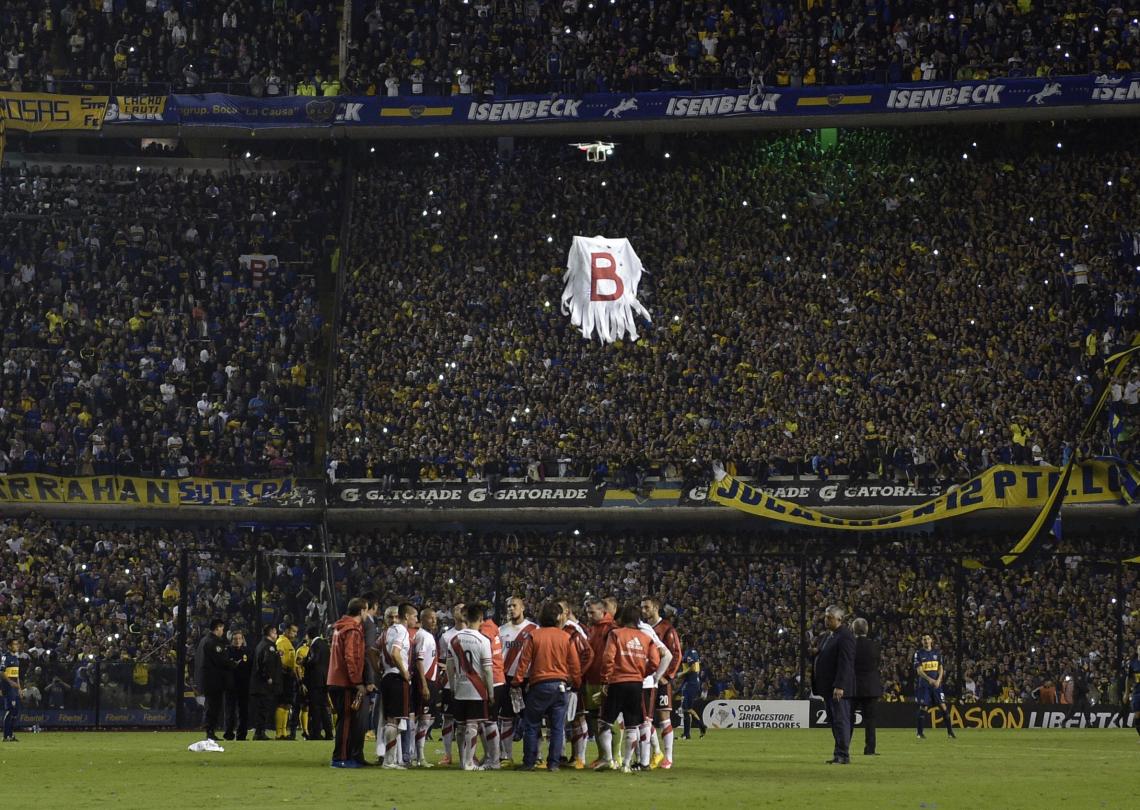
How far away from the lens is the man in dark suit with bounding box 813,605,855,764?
21359 millimetres

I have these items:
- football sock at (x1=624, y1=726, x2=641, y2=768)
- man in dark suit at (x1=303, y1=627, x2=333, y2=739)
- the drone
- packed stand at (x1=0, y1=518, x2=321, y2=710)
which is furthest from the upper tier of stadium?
football sock at (x1=624, y1=726, x2=641, y2=768)

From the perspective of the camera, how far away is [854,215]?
52.3m

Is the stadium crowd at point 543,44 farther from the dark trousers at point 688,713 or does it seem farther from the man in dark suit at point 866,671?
the man in dark suit at point 866,671

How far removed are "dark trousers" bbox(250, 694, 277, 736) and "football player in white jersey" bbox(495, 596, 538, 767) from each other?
807cm

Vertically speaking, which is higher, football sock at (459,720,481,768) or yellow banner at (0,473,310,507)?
yellow banner at (0,473,310,507)

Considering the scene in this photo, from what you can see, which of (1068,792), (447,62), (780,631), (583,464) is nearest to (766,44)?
(447,62)

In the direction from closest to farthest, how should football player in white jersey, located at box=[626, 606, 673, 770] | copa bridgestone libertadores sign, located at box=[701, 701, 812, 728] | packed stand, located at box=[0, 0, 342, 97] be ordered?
football player in white jersey, located at box=[626, 606, 673, 770]
copa bridgestone libertadores sign, located at box=[701, 701, 812, 728]
packed stand, located at box=[0, 0, 342, 97]

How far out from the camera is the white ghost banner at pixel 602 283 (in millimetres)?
44062

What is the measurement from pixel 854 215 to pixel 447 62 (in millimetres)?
13557

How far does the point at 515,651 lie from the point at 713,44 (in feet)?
122

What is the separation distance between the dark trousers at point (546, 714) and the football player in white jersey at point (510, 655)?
0.49 metres

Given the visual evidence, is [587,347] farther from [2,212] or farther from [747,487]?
[2,212]

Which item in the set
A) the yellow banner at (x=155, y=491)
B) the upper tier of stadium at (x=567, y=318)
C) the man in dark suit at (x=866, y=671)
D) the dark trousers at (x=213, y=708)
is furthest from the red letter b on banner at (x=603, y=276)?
the man in dark suit at (x=866, y=671)

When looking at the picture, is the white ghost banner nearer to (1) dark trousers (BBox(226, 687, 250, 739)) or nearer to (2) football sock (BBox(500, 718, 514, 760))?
(1) dark trousers (BBox(226, 687, 250, 739))
